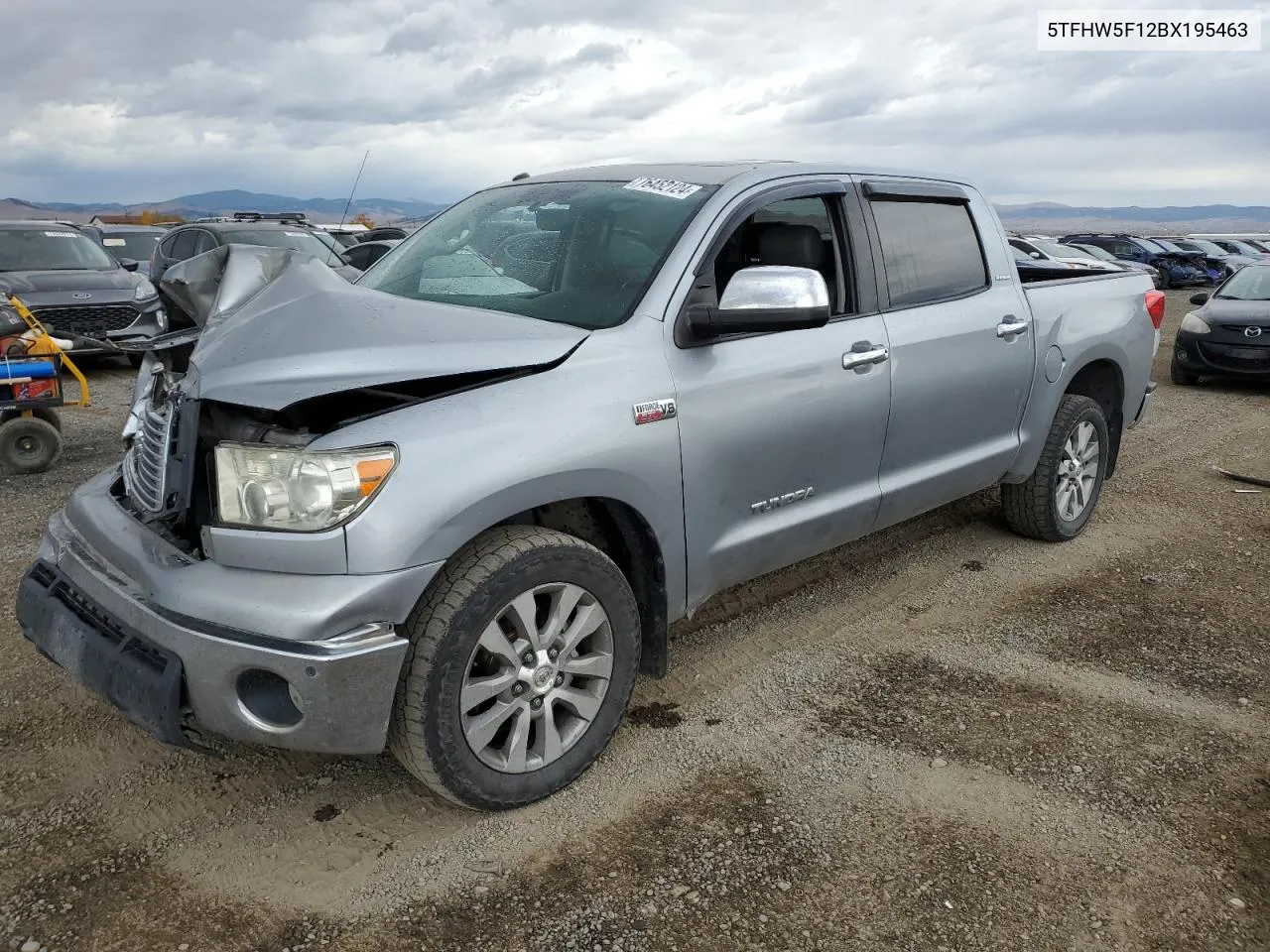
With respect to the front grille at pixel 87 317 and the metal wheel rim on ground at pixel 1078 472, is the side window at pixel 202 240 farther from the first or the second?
the metal wheel rim on ground at pixel 1078 472

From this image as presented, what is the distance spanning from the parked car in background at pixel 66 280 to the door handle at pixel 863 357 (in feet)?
26.0

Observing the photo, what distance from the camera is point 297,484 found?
95.7 inches

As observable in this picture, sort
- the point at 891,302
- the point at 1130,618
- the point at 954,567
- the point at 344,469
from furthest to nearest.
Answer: the point at 954,567, the point at 1130,618, the point at 891,302, the point at 344,469

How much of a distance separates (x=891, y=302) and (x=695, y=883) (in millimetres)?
2344

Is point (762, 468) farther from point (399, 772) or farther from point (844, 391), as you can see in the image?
point (399, 772)

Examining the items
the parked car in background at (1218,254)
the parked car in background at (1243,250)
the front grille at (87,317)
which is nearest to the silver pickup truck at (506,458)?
the front grille at (87,317)

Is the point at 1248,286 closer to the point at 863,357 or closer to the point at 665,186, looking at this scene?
the point at 863,357

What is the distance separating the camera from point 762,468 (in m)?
3.29

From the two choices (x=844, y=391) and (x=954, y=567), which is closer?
(x=844, y=391)

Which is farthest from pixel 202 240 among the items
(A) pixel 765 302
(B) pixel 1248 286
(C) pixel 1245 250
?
(C) pixel 1245 250

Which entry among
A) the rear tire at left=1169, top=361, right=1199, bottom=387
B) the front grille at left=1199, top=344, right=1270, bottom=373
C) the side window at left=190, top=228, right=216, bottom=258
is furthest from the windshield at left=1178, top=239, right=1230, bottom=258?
the side window at left=190, top=228, right=216, bottom=258

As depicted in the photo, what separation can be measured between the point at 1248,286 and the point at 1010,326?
29.9ft

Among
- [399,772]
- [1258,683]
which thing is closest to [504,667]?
[399,772]

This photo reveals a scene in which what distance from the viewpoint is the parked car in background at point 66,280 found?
9.93 m
